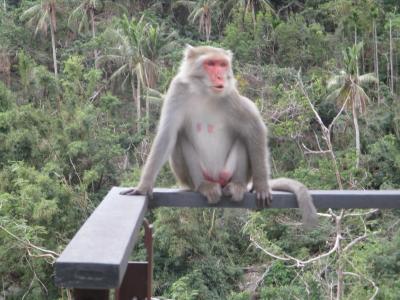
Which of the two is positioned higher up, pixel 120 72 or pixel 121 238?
pixel 121 238

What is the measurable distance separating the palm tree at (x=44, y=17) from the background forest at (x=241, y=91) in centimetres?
8

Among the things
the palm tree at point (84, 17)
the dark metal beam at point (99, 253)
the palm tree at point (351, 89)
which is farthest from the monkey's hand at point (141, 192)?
the palm tree at point (84, 17)

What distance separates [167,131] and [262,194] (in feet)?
2.03

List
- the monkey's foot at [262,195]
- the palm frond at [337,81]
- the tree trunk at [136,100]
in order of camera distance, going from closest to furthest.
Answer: the monkey's foot at [262,195]
the palm frond at [337,81]
the tree trunk at [136,100]

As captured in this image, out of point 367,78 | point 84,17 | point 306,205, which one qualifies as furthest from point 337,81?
point 306,205

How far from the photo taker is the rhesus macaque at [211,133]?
8.95 feet

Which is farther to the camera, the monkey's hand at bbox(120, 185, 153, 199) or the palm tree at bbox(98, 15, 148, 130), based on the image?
the palm tree at bbox(98, 15, 148, 130)

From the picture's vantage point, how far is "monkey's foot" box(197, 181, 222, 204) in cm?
223

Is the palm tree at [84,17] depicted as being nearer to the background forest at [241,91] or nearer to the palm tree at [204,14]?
the background forest at [241,91]

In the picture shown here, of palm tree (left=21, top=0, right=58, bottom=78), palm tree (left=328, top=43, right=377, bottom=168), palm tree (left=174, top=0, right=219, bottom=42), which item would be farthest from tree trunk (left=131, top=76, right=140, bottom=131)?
palm tree (left=328, top=43, right=377, bottom=168)

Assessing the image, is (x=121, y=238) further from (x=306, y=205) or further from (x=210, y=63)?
(x=210, y=63)

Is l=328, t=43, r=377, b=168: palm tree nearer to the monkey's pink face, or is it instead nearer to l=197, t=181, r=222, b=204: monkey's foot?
Result: the monkey's pink face

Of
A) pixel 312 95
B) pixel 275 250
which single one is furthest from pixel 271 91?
pixel 275 250

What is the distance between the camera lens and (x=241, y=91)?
1914 cm
